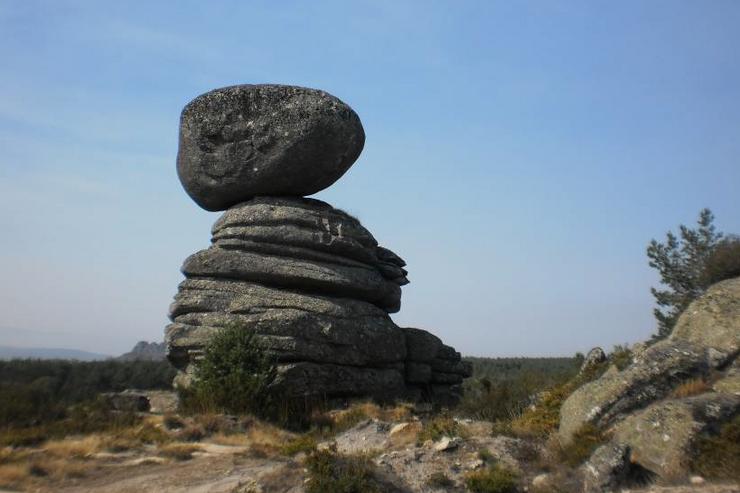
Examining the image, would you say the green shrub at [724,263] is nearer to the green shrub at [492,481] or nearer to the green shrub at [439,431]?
the green shrub at [439,431]

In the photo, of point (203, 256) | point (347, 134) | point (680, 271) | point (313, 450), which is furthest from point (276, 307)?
point (680, 271)

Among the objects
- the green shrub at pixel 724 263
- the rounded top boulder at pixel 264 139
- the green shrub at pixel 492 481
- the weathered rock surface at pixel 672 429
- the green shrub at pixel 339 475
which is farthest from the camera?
the rounded top boulder at pixel 264 139

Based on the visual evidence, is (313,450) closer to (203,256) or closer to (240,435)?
(240,435)

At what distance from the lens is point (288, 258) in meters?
22.0

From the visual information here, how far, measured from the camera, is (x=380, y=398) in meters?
22.0

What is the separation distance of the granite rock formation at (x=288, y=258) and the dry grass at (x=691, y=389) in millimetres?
10650

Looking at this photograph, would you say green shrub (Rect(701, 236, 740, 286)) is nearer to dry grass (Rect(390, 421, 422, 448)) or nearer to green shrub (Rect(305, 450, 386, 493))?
dry grass (Rect(390, 421, 422, 448))

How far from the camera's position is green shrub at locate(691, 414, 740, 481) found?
10.2m

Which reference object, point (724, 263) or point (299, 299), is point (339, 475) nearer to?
point (299, 299)

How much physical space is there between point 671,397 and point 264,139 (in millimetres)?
15076

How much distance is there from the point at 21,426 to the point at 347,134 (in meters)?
13.3

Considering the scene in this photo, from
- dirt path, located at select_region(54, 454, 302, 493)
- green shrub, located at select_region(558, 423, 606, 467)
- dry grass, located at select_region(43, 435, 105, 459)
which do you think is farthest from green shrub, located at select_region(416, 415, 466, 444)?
dry grass, located at select_region(43, 435, 105, 459)

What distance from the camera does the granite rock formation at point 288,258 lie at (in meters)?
20.9

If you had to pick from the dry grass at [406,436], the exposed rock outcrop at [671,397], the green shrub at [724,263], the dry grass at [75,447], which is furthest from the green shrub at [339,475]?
the green shrub at [724,263]
